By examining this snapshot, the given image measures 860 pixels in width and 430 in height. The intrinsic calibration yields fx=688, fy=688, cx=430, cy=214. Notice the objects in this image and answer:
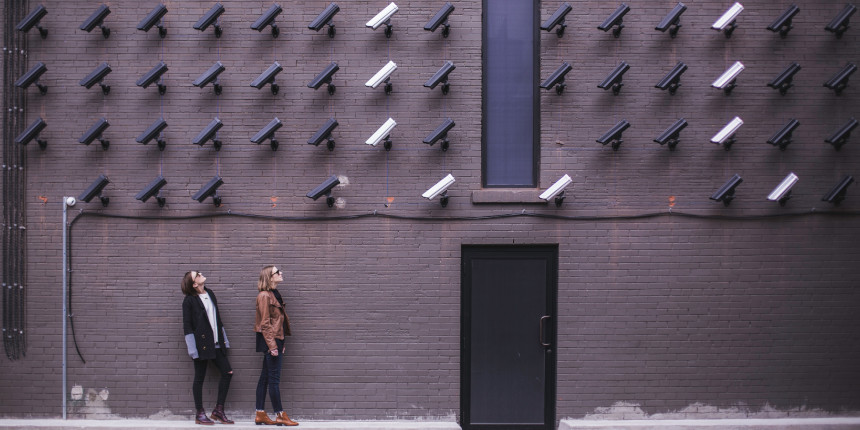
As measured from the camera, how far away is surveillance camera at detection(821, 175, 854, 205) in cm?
813

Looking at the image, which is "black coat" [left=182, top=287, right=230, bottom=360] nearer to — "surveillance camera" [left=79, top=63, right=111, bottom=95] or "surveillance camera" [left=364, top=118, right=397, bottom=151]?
"surveillance camera" [left=364, top=118, right=397, bottom=151]

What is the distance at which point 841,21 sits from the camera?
8172 millimetres

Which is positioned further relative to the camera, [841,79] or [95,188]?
[841,79]

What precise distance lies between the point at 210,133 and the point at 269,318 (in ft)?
7.38

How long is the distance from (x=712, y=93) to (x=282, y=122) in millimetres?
5190

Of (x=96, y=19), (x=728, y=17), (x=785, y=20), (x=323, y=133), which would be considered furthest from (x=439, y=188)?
(x=785, y=20)

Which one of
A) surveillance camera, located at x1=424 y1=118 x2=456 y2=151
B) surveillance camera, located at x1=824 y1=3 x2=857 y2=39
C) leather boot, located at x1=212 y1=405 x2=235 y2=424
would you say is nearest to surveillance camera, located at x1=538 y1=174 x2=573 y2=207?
surveillance camera, located at x1=424 y1=118 x2=456 y2=151

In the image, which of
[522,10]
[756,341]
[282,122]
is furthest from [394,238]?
[756,341]

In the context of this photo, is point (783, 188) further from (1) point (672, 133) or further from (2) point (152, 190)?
(2) point (152, 190)

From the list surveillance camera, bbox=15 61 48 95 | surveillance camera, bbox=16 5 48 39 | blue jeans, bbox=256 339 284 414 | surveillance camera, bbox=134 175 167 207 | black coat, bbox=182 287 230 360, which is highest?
surveillance camera, bbox=16 5 48 39

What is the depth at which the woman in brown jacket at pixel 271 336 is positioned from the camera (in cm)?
763

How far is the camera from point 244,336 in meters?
8.16

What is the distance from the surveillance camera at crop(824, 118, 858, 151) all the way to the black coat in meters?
7.59

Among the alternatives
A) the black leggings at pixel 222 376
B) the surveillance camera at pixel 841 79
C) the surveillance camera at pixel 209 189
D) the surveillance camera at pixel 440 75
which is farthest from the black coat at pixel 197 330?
the surveillance camera at pixel 841 79
